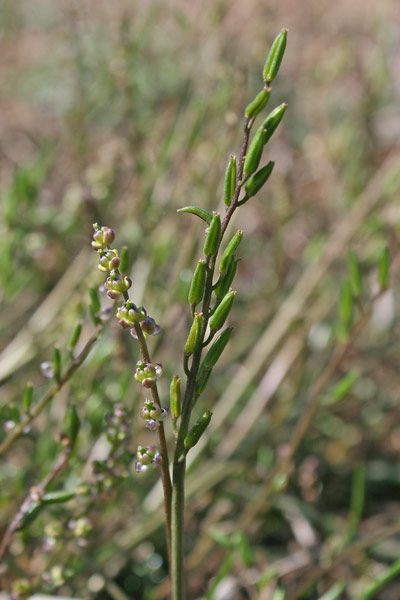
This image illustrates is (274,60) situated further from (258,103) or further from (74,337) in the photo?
(74,337)

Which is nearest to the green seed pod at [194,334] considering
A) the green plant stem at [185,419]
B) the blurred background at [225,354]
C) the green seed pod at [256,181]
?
the green plant stem at [185,419]

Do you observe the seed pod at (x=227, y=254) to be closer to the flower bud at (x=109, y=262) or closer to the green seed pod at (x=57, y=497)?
the flower bud at (x=109, y=262)

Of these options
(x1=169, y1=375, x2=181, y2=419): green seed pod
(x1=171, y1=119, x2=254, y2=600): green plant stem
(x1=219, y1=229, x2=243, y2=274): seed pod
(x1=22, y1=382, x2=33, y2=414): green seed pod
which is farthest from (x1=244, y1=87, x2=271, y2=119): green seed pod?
(x1=22, y1=382, x2=33, y2=414): green seed pod

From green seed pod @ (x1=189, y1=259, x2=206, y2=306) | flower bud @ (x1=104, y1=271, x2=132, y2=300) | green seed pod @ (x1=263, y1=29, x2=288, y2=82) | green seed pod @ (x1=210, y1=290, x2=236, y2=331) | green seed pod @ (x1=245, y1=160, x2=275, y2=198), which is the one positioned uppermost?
green seed pod @ (x1=263, y1=29, x2=288, y2=82)

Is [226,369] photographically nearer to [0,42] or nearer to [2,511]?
[2,511]

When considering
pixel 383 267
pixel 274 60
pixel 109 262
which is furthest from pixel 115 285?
pixel 383 267

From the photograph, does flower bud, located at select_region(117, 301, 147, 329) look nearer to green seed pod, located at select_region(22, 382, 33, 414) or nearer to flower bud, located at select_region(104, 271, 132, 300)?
flower bud, located at select_region(104, 271, 132, 300)
